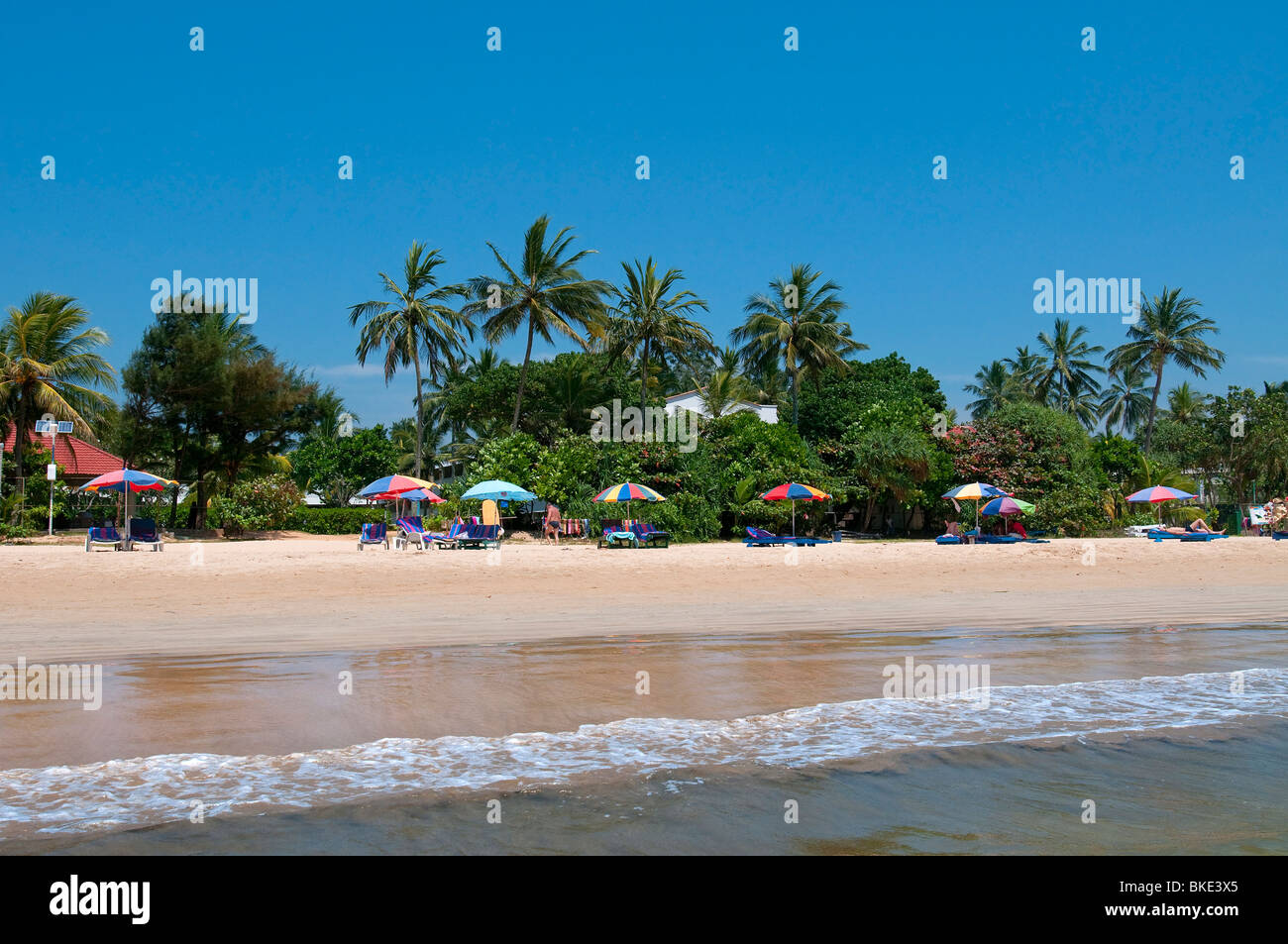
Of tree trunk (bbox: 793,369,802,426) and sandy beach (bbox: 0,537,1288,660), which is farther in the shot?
tree trunk (bbox: 793,369,802,426)

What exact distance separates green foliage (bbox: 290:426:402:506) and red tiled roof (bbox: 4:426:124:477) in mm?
12455

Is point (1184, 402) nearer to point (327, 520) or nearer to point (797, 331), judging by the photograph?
point (797, 331)

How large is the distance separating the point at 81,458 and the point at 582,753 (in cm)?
3702

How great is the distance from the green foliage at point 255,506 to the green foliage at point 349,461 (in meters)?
16.2

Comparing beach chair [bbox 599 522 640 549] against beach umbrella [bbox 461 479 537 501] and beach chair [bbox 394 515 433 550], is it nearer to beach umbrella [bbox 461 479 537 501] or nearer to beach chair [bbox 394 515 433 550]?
beach umbrella [bbox 461 479 537 501]

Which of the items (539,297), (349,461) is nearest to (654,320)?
(539,297)

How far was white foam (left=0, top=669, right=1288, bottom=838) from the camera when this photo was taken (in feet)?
15.3

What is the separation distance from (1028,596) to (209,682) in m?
11.1

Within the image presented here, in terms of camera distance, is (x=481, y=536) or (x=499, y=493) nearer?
(x=481, y=536)

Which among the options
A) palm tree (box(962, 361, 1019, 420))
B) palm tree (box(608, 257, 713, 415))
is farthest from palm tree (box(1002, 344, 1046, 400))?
palm tree (box(608, 257, 713, 415))

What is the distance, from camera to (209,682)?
697 cm

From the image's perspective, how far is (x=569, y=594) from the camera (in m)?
13.4

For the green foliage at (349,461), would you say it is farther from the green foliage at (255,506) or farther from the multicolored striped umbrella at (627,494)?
the multicolored striped umbrella at (627,494)

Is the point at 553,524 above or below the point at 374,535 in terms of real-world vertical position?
above
